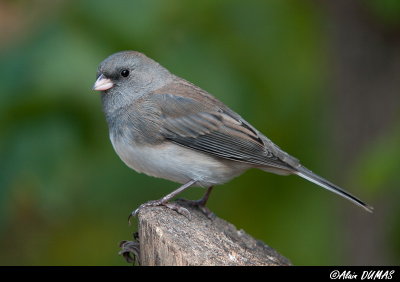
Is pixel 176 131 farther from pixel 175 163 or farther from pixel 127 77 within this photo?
pixel 127 77

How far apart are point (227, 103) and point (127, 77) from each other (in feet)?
1.82

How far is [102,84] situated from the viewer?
3545 mm

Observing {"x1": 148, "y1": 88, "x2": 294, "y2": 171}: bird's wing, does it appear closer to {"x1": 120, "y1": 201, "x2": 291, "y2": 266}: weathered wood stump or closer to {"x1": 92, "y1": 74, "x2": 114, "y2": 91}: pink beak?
{"x1": 92, "y1": 74, "x2": 114, "y2": 91}: pink beak

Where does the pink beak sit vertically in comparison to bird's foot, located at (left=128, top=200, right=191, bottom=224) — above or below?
above

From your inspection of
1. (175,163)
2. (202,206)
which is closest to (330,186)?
(202,206)

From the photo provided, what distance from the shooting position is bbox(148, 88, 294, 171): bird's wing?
3.55 m

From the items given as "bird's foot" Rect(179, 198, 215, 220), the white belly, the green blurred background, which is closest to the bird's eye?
the green blurred background

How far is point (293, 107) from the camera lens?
422 cm

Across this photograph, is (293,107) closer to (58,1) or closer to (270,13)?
(270,13)

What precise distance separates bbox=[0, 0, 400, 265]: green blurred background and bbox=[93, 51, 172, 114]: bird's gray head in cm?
7

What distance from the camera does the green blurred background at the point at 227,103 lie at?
340 centimetres

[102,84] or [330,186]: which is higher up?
[102,84]

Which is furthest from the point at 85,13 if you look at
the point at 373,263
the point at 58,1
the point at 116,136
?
the point at 373,263
